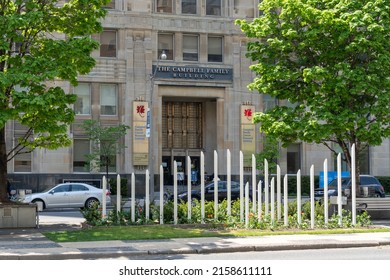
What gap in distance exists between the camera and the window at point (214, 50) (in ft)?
171

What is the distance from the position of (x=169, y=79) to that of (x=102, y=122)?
611 centimetres

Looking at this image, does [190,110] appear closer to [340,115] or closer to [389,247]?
[340,115]

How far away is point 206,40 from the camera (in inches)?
2028

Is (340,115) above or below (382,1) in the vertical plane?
A: below

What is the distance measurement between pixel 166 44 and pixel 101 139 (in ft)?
34.9

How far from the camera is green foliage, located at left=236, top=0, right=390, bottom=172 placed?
83.1 feet

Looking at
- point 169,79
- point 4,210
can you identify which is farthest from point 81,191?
point 169,79

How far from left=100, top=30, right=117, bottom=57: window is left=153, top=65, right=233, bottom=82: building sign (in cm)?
344

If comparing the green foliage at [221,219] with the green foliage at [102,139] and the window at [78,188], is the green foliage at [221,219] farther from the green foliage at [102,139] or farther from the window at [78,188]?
the green foliage at [102,139]

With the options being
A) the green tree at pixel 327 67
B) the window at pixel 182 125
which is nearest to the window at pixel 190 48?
the window at pixel 182 125

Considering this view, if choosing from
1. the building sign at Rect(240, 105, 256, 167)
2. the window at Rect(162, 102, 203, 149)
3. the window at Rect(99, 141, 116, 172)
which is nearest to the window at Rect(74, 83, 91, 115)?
the window at Rect(99, 141, 116, 172)

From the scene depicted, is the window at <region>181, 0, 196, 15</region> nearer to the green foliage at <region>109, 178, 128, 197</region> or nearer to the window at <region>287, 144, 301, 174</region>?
the window at <region>287, 144, 301, 174</region>

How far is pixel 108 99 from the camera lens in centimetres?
5028

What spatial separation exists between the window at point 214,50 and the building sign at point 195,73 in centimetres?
104
